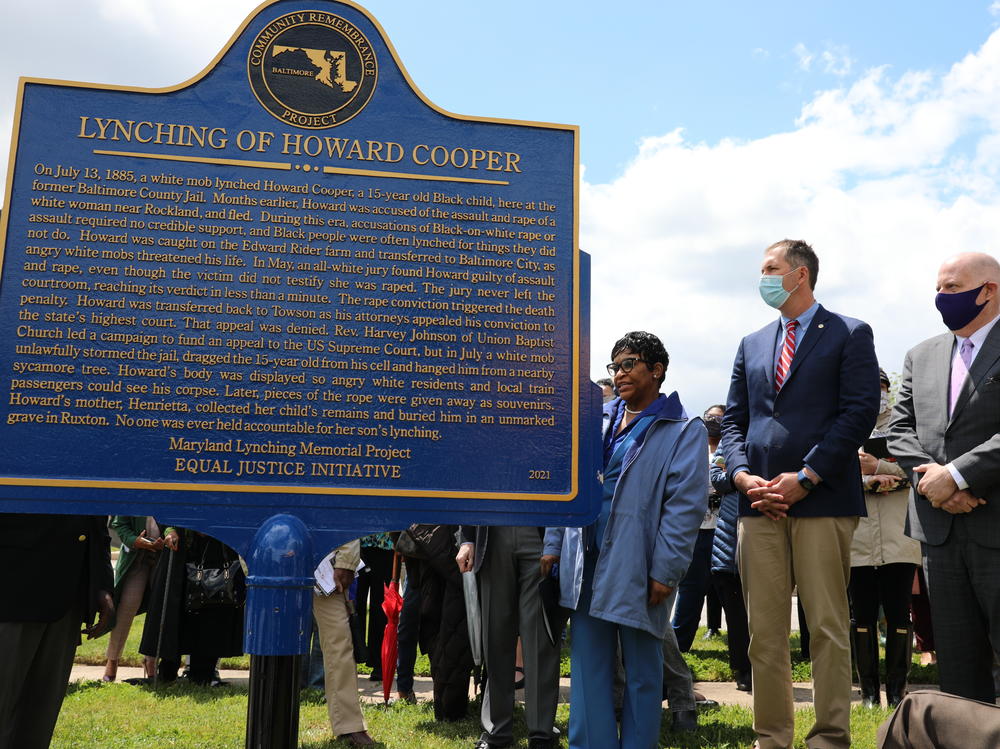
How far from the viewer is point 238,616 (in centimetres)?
765

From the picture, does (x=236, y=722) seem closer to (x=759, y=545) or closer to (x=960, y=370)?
(x=759, y=545)

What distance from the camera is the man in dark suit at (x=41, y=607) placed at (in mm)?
3963

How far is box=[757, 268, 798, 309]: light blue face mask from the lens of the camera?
4.80 meters

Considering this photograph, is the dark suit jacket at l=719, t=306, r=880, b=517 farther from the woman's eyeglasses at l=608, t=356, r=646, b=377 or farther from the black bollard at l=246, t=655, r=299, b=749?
the black bollard at l=246, t=655, r=299, b=749

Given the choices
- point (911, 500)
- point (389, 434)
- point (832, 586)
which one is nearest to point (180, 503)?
point (389, 434)

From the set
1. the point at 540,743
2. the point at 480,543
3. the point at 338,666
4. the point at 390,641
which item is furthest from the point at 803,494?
the point at 390,641

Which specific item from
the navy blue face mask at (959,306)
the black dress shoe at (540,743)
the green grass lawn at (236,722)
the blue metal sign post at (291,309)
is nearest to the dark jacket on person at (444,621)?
the green grass lawn at (236,722)

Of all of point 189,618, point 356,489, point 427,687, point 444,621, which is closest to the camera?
point 356,489

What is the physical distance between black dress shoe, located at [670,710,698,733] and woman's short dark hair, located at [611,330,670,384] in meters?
2.42

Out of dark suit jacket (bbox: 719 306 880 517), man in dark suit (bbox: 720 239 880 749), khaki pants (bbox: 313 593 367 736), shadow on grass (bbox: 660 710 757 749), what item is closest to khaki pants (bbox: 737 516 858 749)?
man in dark suit (bbox: 720 239 880 749)

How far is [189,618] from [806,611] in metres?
5.42

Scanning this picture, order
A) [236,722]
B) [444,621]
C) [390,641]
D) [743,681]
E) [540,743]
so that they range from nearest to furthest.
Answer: [540,743]
[236,722]
[444,621]
[390,641]
[743,681]

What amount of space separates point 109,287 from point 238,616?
190 inches

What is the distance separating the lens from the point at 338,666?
18.3 ft
